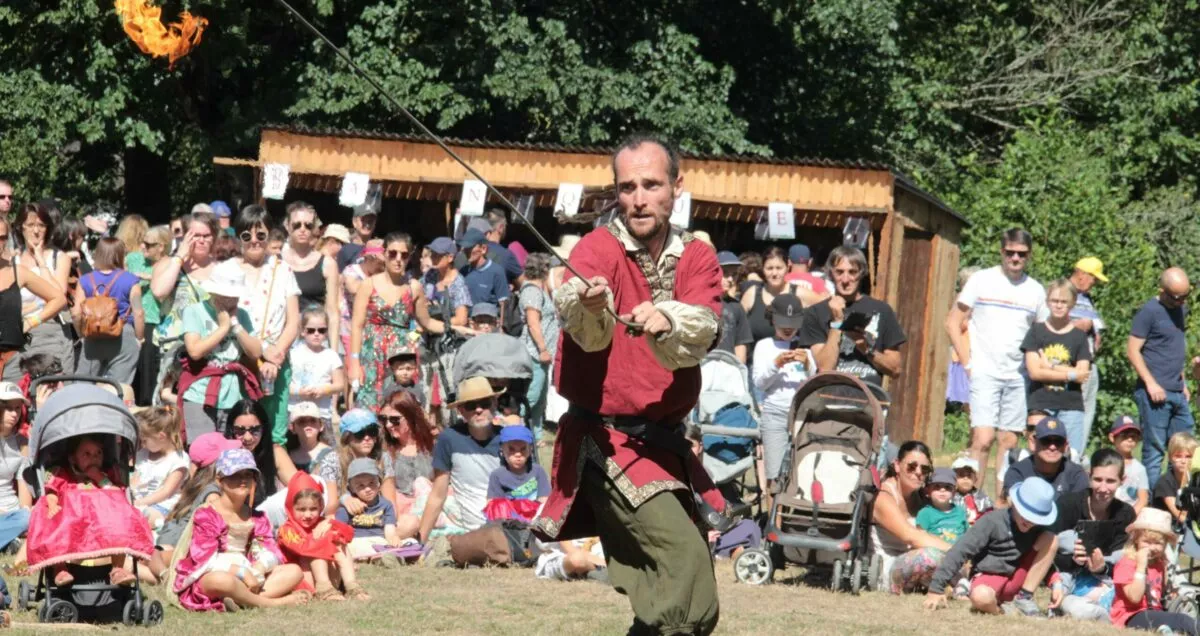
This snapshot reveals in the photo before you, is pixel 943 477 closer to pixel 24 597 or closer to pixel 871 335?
pixel 871 335

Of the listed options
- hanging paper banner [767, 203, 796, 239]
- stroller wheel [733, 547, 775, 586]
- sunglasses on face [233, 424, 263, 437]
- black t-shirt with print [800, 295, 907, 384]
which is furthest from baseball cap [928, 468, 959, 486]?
hanging paper banner [767, 203, 796, 239]

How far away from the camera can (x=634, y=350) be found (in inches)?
218

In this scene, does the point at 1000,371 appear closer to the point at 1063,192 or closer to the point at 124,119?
the point at 1063,192

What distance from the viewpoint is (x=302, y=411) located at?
10.8 m

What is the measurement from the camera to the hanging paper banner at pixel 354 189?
732 inches

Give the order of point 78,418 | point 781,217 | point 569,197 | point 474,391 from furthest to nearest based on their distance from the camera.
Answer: point 569,197 → point 781,217 → point 474,391 → point 78,418

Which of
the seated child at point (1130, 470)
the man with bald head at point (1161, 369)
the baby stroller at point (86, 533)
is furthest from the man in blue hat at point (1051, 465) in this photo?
the baby stroller at point (86, 533)

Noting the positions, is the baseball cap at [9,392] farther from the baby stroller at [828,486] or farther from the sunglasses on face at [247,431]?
the baby stroller at [828,486]

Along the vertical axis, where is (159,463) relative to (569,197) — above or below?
below

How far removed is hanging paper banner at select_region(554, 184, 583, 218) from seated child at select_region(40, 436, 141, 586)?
1007 cm

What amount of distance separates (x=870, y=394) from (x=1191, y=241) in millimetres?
16514

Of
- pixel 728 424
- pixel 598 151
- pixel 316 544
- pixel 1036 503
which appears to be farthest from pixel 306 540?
pixel 598 151

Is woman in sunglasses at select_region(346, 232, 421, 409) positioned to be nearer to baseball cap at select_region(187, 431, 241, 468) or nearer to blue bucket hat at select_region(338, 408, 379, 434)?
blue bucket hat at select_region(338, 408, 379, 434)

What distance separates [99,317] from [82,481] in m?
3.70
